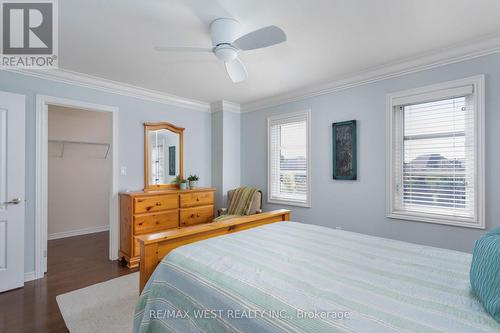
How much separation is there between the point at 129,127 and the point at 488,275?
13.2ft

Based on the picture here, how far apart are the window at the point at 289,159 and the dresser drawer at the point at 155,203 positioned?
160cm

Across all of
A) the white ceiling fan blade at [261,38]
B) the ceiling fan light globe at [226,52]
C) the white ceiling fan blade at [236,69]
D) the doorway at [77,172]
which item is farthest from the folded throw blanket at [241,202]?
the white ceiling fan blade at [261,38]

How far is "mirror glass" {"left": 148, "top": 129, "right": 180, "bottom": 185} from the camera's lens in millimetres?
4020

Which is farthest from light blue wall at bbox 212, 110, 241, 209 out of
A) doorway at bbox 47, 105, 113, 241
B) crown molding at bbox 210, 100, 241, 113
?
doorway at bbox 47, 105, 113, 241

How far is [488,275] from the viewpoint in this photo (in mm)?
1009

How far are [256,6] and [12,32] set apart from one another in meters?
2.15

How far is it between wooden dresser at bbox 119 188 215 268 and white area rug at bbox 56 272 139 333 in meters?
0.55

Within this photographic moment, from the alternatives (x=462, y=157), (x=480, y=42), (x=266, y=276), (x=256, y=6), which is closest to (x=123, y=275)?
(x=266, y=276)

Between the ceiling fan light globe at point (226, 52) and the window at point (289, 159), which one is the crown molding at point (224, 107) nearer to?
the window at point (289, 159)

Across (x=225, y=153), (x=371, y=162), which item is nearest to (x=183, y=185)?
(x=225, y=153)

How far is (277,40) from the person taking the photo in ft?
6.33

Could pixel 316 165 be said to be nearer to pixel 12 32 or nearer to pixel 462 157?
pixel 462 157

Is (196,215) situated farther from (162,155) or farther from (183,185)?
(162,155)

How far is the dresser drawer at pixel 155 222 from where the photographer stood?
334cm
